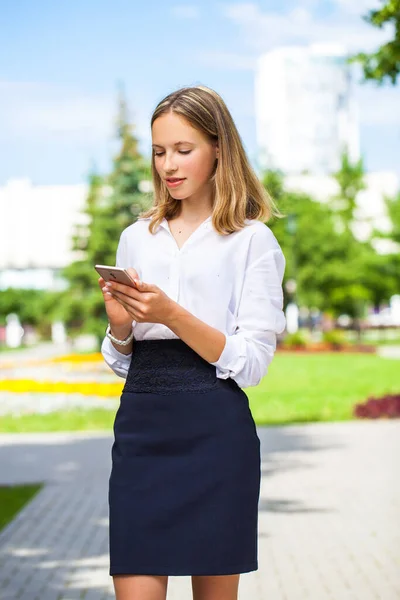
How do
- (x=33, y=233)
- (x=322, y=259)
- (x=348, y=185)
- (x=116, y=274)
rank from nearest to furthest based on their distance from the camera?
(x=116, y=274)
(x=322, y=259)
(x=348, y=185)
(x=33, y=233)

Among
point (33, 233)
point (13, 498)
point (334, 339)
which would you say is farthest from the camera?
point (33, 233)

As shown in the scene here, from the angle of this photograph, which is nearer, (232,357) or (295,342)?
(232,357)

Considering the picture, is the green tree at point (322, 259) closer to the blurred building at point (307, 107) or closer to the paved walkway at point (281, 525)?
the paved walkway at point (281, 525)

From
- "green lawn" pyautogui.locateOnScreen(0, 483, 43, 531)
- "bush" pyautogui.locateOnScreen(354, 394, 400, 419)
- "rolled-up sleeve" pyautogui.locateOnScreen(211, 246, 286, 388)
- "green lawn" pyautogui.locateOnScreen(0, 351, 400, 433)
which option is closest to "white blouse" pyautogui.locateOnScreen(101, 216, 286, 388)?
"rolled-up sleeve" pyautogui.locateOnScreen(211, 246, 286, 388)

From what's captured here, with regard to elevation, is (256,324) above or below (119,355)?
above

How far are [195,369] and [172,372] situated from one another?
62 mm

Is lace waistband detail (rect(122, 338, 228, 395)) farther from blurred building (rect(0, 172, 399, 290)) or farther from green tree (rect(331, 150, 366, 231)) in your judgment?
blurred building (rect(0, 172, 399, 290))

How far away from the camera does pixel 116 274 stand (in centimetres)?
268

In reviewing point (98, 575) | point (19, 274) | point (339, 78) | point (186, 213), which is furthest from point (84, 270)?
point (339, 78)

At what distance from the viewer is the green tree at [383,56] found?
11.3 metres

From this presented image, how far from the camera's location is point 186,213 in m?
3.14

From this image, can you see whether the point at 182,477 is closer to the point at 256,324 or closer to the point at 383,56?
the point at 256,324

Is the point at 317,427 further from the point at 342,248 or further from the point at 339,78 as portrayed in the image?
the point at 339,78

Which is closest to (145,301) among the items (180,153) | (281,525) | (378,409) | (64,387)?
(180,153)
